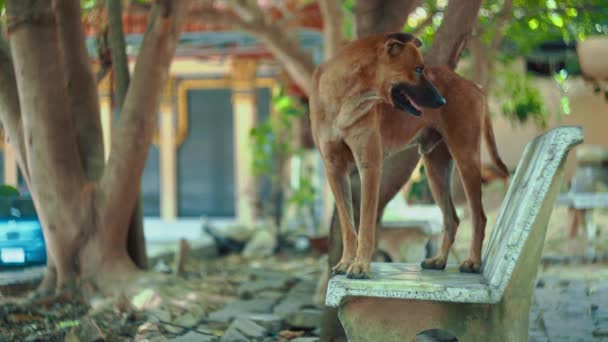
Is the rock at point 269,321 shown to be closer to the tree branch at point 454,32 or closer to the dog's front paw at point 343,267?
the tree branch at point 454,32

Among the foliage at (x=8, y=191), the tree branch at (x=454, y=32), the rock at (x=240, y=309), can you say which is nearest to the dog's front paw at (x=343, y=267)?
the tree branch at (x=454, y=32)

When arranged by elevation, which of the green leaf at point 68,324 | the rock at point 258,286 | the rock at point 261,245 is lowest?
the rock at point 261,245

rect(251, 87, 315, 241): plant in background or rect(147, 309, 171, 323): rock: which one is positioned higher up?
rect(147, 309, 171, 323): rock

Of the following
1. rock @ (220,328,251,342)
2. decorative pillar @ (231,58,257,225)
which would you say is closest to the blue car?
rock @ (220,328,251,342)

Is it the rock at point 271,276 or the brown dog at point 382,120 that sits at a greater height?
the brown dog at point 382,120

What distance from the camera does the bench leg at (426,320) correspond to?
2.99 m

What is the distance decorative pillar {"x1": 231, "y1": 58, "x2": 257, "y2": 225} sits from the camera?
14.4 metres

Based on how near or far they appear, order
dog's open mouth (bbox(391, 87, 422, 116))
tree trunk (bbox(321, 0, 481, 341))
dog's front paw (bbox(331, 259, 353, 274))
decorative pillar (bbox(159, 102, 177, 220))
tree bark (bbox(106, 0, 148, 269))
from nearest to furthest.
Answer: dog's open mouth (bbox(391, 87, 422, 116)) < dog's front paw (bbox(331, 259, 353, 274)) < tree trunk (bbox(321, 0, 481, 341)) < tree bark (bbox(106, 0, 148, 269)) < decorative pillar (bbox(159, 102, 177, 220))

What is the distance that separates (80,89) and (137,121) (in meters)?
0.59

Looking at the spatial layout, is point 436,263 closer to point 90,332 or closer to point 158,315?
point 90,332

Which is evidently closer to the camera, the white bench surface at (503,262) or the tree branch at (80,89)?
the white bench surface at (503,262)

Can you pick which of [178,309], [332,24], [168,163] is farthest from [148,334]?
[168,163]

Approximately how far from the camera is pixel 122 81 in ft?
23.2

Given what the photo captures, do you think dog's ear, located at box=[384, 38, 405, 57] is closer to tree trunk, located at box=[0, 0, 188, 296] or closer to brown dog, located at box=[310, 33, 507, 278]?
brown dog, located at box=[310, 33, 507, 278]
